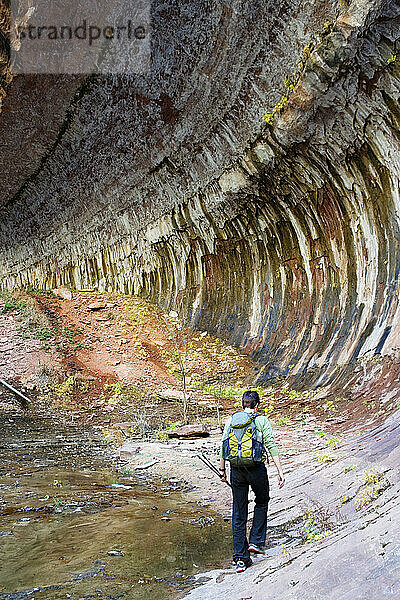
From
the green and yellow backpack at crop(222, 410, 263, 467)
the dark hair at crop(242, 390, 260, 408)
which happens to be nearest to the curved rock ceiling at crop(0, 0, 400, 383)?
the dark hair at crop(242, 390, 260, 408)

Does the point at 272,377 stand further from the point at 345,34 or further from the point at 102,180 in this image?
the point at 102,180

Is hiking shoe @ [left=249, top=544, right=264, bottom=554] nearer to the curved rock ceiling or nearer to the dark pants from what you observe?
the dark pants

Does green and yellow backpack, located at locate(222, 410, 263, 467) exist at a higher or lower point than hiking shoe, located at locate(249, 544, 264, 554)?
higher

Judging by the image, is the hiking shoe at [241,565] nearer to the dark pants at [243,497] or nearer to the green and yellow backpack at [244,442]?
the dark pants at [243,497]

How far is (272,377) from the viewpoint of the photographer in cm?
1142

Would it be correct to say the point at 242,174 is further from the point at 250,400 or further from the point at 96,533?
the point at 96,533

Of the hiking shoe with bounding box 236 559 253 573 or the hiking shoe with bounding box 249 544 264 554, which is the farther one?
the hiking shoe with bounding box 249 544 264 554

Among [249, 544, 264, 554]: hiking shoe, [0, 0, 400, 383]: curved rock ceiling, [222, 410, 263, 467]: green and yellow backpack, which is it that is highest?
[0, 0, 400, 383]: curved rock ceiling

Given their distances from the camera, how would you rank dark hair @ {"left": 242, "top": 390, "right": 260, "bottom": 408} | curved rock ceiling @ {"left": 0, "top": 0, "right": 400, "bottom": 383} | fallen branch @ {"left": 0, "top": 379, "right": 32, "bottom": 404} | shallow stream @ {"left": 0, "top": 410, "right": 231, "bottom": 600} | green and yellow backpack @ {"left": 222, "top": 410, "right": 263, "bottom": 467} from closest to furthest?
shallow stream @ {"left": 0, "top": 410, "right": 231, "bottom": 600}
green and yellow backpack @ {"left": 222, "top": 410, "right": 263, "bottom": 467}
dark hair @ {"left": 242, "top": 390, "right": 260, "bottom": 408}
curved rock ceiling @ {"left": 0, "top": 0, "right": 400, "bottom": 383}
fallen branch @ {"left": 0, "top": 379, "right": 32, "bottom": 404}

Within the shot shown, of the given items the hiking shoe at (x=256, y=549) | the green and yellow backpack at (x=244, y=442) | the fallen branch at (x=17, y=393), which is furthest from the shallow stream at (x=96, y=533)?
the fallen branch at (x=17, y=393)

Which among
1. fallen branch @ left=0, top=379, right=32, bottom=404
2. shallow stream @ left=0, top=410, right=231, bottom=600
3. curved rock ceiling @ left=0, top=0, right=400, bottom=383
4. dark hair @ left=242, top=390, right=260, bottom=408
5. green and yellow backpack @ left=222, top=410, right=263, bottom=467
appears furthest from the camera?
fallen branch @ left=0, top=379, right=32, bottom=404

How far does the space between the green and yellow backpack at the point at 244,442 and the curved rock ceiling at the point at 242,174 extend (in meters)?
4.96

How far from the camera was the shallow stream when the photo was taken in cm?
376

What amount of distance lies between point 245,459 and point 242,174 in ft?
32.3
